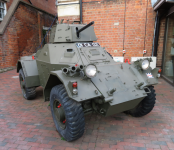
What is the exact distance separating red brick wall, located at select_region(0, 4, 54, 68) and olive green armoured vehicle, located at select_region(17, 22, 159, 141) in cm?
595

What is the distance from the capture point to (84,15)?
25.6 feet

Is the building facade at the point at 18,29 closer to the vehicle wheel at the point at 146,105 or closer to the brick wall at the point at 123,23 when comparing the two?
the brick wall at the point at 123,23

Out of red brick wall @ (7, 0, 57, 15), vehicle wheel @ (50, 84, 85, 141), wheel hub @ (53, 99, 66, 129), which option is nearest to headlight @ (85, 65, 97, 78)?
vehicle wheel @ (50, 84, 85, 141)

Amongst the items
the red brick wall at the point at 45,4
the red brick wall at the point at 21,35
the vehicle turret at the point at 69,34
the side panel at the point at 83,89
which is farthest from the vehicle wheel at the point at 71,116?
the red brick wall at the point at 45,4

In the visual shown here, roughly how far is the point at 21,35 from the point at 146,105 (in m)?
10.3

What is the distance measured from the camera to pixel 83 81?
277cm

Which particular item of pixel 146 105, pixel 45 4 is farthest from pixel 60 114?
pixel 45 4

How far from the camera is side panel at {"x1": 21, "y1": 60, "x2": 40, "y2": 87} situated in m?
4.59

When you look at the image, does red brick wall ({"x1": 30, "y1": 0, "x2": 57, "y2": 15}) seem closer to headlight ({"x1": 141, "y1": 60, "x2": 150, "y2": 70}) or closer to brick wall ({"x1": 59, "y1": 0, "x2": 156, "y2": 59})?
brick wall ({"x1": 59, "y1": 0, "x2": 156, "y2": 59})

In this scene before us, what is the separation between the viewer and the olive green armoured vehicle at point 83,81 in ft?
8.73

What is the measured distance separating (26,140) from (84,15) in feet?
21.2

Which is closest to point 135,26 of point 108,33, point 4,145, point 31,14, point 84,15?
point 108,33

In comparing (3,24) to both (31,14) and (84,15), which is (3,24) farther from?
(84,15)

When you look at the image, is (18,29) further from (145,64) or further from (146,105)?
(146,105)
